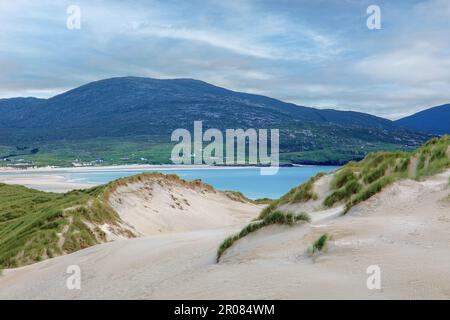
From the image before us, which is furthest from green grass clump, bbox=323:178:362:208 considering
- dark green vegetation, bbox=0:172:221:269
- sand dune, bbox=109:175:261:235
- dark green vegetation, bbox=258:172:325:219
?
sand dune, bbox=109:175:261:235

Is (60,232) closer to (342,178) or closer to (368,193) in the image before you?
(342,178)

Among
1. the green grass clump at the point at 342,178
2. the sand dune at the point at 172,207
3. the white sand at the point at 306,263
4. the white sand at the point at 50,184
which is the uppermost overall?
the green grass clump at the point at 342,178

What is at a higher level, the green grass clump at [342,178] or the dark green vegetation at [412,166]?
the dark green vegetation at [412,166]

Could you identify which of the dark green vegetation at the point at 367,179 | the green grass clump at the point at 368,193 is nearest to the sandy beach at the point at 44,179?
→ the dark green vegetation at the point at 367,179

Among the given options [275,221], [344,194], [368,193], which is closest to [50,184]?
[344,194]

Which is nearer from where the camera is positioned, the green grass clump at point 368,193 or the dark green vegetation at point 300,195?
the green grass clump at point 368,193

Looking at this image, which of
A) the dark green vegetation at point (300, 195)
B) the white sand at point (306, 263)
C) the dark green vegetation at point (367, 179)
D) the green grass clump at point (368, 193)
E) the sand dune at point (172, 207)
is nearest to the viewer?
the white sand at point (306, 263)

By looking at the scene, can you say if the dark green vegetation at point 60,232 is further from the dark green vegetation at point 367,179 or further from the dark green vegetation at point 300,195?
the dark green vegetation at point 367,179

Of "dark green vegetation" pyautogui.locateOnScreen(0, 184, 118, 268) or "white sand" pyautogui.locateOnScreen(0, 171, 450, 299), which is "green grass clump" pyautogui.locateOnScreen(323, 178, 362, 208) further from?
"dark green vegetation" pyautogui.locateOnScreen(0, 184, 118, 268)
